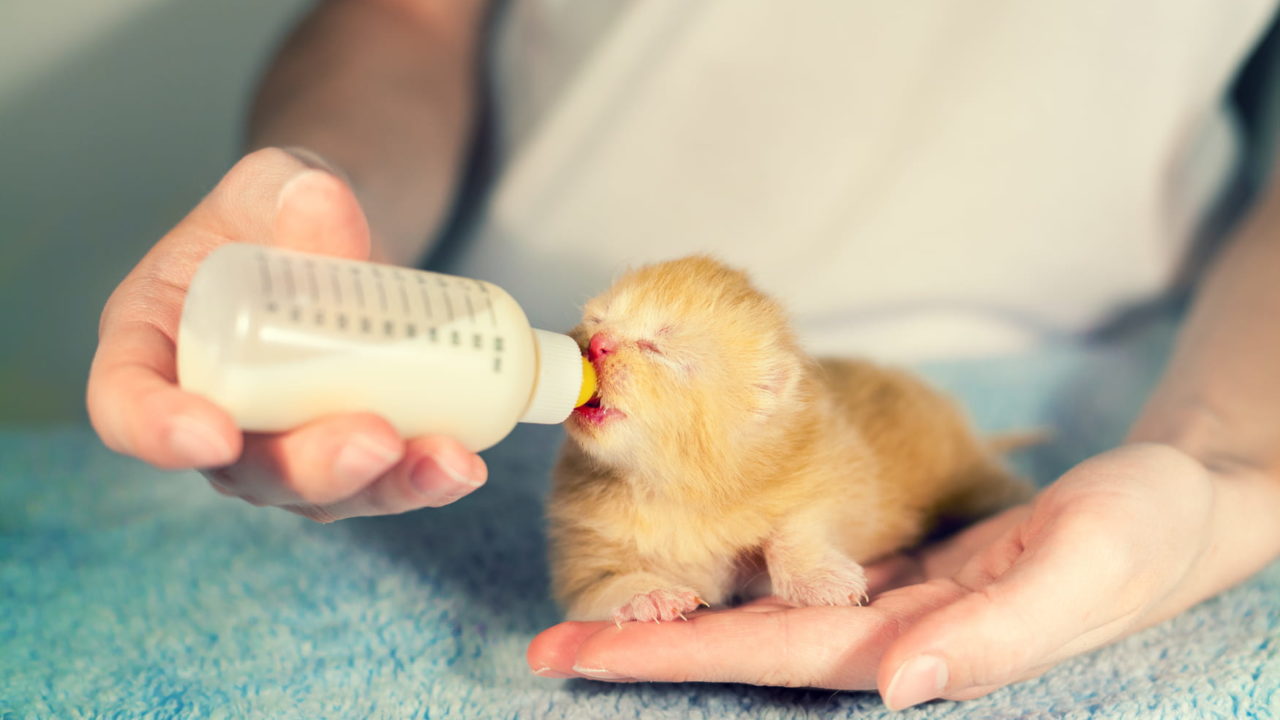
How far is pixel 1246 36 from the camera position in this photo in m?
2.16

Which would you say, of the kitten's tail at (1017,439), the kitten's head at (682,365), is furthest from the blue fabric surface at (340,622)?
the kitten's head at (682,365)

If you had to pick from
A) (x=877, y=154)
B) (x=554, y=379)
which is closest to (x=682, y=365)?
(x=554, y=379)

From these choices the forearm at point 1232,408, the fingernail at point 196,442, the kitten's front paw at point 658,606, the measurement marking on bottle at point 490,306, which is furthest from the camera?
the forearm at point 1232,408

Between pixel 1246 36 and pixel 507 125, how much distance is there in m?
1.76

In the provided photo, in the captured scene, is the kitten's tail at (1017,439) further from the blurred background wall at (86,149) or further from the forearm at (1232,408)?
the blurred background wall at (86,149)

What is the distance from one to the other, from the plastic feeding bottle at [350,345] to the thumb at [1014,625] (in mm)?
515

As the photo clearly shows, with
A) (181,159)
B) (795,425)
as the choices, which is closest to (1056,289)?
(795,425)

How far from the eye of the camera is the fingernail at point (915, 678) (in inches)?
39.3

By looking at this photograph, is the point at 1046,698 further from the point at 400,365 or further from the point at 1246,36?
the point at 1246,36

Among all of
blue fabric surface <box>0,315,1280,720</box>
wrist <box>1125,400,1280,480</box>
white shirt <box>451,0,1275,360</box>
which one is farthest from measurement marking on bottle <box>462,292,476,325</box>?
white shirt <box>451,0,1275,360</box>

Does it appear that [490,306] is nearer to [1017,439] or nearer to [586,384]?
[586,384]

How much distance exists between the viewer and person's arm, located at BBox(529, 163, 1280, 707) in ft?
3.39

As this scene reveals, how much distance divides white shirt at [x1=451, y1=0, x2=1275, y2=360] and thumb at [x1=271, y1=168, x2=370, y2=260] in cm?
129

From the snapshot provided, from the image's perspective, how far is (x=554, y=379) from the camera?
119 centimetres
